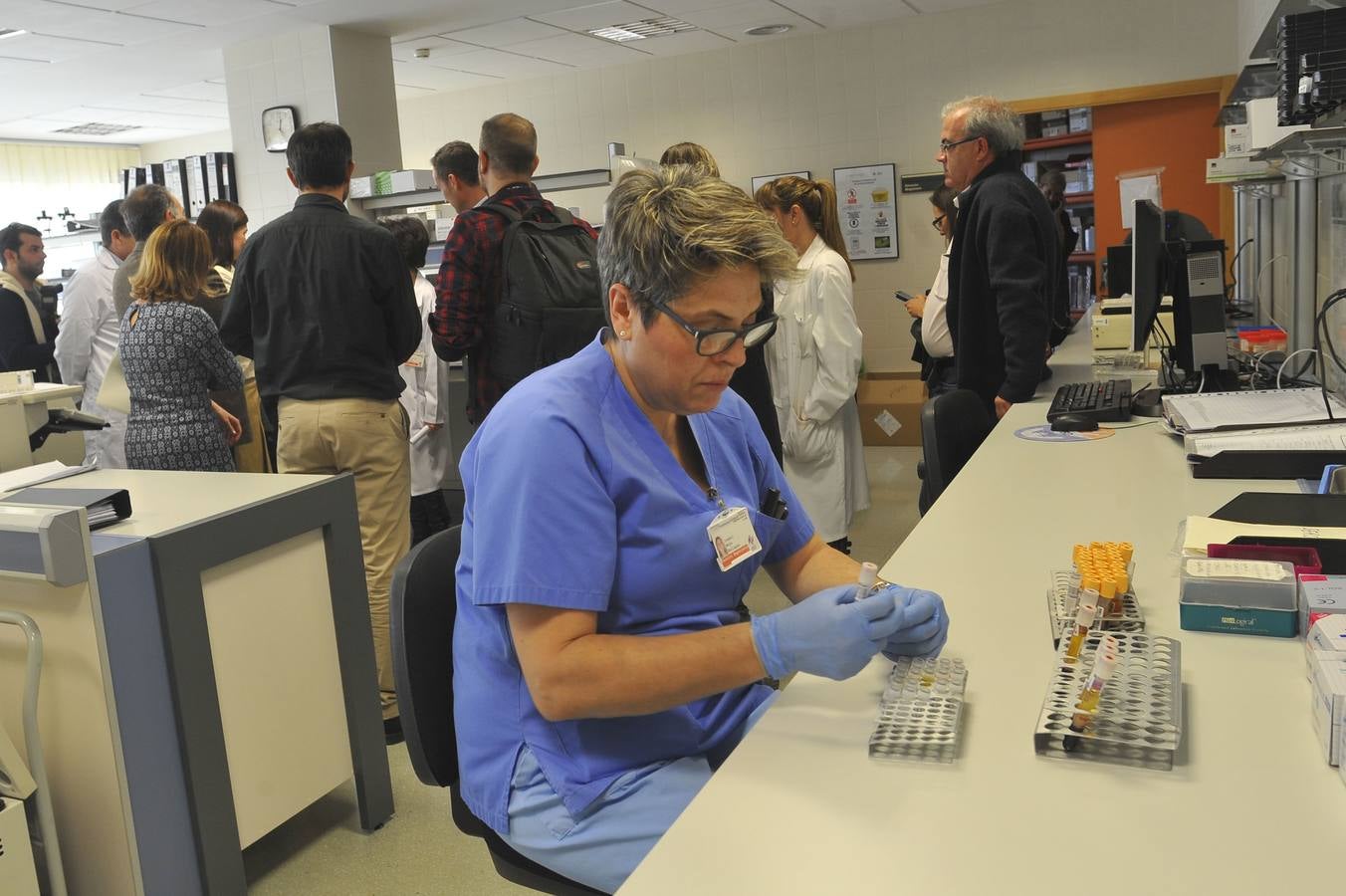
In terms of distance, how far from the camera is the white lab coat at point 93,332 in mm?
4262

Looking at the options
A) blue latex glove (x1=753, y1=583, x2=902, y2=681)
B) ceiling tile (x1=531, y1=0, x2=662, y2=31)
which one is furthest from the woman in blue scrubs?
ceiling tile (x1=531, y1=0, x2=662, y2=31)

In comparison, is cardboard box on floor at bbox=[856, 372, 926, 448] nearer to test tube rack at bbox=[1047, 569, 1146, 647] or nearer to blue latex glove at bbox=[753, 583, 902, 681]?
test tube rack at bbox=[1047, 569, 1146, 647]

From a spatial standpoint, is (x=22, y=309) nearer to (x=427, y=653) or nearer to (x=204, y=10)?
(x=204, y=10)

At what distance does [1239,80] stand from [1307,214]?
181 centimetres

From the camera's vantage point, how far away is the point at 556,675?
1117 millimetres

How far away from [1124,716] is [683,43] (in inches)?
271

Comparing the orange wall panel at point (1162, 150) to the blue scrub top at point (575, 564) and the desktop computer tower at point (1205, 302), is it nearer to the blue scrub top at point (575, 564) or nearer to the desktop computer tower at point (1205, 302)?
the desktop computer tower at point (1205, 302)

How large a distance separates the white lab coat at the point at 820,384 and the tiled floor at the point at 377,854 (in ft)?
4.76

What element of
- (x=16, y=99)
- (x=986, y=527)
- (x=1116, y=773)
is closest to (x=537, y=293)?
(x=986, y=527)

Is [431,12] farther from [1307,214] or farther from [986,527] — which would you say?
[986,527]

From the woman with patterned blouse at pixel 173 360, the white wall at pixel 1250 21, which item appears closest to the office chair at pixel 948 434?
the woman with patterned blouse at pixel 173 360

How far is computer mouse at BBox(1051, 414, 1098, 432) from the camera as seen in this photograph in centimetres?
258

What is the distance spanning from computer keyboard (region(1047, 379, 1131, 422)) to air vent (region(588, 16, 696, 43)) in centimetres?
436

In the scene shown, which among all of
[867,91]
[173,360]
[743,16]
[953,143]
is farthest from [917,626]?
[867,91]
